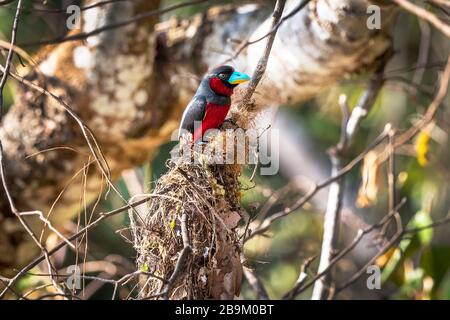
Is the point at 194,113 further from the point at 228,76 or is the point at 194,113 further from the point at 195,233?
the point at 195,233

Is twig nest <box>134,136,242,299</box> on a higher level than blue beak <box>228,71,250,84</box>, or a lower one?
lower

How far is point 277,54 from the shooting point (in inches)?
192

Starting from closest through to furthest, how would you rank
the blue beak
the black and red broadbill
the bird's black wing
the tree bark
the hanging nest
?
the hanging nest < the black and red broadbill < the bird's black wing < the blue beak < the tree bark

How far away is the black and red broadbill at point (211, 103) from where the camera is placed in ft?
13.2

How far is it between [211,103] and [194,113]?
145 millimetres

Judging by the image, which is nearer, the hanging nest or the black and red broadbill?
the hanging nest

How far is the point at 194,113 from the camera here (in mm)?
4238

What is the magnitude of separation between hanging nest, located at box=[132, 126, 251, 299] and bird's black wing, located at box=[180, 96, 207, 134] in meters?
0.73

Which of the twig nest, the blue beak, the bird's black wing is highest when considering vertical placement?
the blue beak

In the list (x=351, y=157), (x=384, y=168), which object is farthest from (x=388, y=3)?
(x=351, y=157)

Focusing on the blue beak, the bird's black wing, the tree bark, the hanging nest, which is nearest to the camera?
the hanging nest

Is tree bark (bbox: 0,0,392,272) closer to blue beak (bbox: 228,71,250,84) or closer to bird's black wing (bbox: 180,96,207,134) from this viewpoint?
blue beak (bbox: 228,71,250,84)

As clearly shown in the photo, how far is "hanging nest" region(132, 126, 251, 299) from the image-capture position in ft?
10.0

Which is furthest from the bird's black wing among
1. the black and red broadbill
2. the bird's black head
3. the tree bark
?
the tree bark
